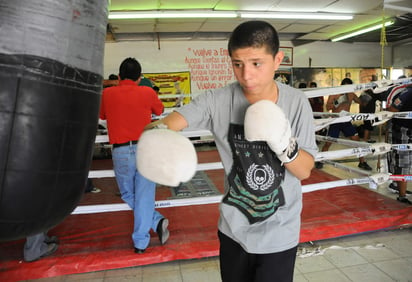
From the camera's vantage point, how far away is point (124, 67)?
2217mm

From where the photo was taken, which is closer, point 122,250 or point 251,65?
point 251,65

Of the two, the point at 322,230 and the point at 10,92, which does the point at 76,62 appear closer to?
the point at 10,92

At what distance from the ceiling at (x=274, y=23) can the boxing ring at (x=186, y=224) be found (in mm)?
1999

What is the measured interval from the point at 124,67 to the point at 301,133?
4.84 feet

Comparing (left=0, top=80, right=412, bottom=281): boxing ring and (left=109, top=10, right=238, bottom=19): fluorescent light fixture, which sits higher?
(left=109, top=10, right=238, bottom=19): fluorescent light fixture

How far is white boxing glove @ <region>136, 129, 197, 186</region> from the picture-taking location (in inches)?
32.1

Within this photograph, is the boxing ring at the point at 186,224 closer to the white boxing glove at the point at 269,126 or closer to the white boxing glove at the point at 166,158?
the white boxing glove at the point at 269,126

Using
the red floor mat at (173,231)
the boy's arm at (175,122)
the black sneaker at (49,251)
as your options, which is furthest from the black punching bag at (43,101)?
the black sneaker at (49,251)

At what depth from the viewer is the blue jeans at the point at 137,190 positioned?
228 centimetres

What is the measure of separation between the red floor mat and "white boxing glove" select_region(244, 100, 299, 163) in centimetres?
155

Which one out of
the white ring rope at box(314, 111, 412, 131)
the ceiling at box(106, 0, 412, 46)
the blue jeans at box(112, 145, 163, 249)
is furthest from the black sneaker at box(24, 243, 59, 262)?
the ceiling at box(106, 0, 412, 46)

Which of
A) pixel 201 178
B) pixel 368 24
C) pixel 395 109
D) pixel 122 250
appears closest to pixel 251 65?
pixel 122 250

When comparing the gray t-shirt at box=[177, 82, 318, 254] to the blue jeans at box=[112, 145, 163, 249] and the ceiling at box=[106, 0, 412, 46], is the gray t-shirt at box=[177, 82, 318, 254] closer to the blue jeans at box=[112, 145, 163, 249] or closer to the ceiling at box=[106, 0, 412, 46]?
the blue jeans at box=[112, 145, 163, 249]

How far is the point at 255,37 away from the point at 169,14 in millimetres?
5209
